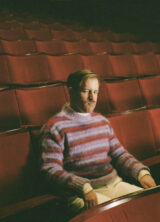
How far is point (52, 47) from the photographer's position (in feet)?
2.16

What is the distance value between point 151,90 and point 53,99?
0.23 metres

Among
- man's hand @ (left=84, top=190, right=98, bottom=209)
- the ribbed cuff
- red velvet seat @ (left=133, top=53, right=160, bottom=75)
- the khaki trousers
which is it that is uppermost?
red velvet seat @ (left=133, top=53, right=160, bottom=75)

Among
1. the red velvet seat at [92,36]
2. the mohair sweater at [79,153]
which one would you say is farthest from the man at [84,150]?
the red velvet seat at [92,36]

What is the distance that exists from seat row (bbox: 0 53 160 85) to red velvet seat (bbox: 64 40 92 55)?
135 mm

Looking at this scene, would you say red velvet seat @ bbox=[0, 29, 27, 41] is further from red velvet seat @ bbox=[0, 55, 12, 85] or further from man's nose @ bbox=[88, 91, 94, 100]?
man's nose @ bbox=[88, 91, 94, 100]

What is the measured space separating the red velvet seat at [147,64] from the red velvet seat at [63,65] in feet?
0.63

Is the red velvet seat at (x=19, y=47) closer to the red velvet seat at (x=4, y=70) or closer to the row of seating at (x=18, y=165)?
the red velvet seat at (x=4, y=70)

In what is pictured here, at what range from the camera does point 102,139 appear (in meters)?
0.27

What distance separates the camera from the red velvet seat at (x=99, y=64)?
55 cm

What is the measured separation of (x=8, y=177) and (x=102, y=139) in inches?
4.4

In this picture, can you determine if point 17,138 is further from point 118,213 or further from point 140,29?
point 140,29

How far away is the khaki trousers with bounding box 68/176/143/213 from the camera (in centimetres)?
23

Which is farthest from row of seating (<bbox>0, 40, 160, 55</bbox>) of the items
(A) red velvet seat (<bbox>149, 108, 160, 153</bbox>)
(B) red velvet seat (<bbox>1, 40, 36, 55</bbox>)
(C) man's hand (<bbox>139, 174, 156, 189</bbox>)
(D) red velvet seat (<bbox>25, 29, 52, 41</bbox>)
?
(C) man's hand (<bbox>139, 174, 156, 189</bbox>)

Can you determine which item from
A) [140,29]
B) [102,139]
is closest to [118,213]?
[102,139]
